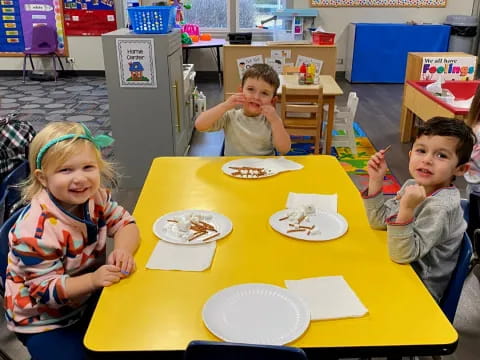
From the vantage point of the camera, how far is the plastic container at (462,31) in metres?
7.09

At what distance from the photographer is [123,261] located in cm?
123

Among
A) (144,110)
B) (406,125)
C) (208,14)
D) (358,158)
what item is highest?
(208,14)

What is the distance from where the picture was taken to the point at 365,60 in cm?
733

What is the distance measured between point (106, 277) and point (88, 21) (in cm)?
741

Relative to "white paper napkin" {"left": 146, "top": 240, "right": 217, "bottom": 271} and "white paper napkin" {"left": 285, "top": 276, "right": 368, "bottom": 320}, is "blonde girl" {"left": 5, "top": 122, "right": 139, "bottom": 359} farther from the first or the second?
"white paper napkin" {"left": 285, "top": 276, "right": 368, "bottom": 320}

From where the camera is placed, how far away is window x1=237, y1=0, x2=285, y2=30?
7.64 meters

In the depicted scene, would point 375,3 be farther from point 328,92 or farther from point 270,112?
point 270,112

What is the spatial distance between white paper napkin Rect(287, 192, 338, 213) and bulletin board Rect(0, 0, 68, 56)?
725 centimetres

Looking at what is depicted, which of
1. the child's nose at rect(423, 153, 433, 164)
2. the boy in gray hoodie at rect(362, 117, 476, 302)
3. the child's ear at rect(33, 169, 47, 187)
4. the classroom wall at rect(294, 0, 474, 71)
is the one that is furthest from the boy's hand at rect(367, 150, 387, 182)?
the classroom wall at rect(294, 0, 474, 71)

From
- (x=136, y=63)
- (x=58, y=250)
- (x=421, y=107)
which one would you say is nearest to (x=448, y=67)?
(x=421, y=107)

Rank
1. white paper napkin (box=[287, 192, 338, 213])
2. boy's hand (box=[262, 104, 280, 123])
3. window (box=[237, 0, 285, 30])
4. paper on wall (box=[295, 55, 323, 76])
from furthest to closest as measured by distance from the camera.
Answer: window (box=[237, 0, 285, 30]) → paper on wall (box=[295, 55, 323, 76]) → boy's hand (box=[262, 104, 280, 123]) → white paper napkin (box=[287, 192, 338, 213])

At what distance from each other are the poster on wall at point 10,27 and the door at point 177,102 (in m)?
5.13

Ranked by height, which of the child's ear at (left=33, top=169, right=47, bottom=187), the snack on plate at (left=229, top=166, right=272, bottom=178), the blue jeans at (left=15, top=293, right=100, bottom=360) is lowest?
the blue jeans at (left=15, top=293, right=100, bottom=360)

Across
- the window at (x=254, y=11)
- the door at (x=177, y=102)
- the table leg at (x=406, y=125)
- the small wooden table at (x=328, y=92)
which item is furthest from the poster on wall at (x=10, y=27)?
the table leg at (x=406, y=125)
